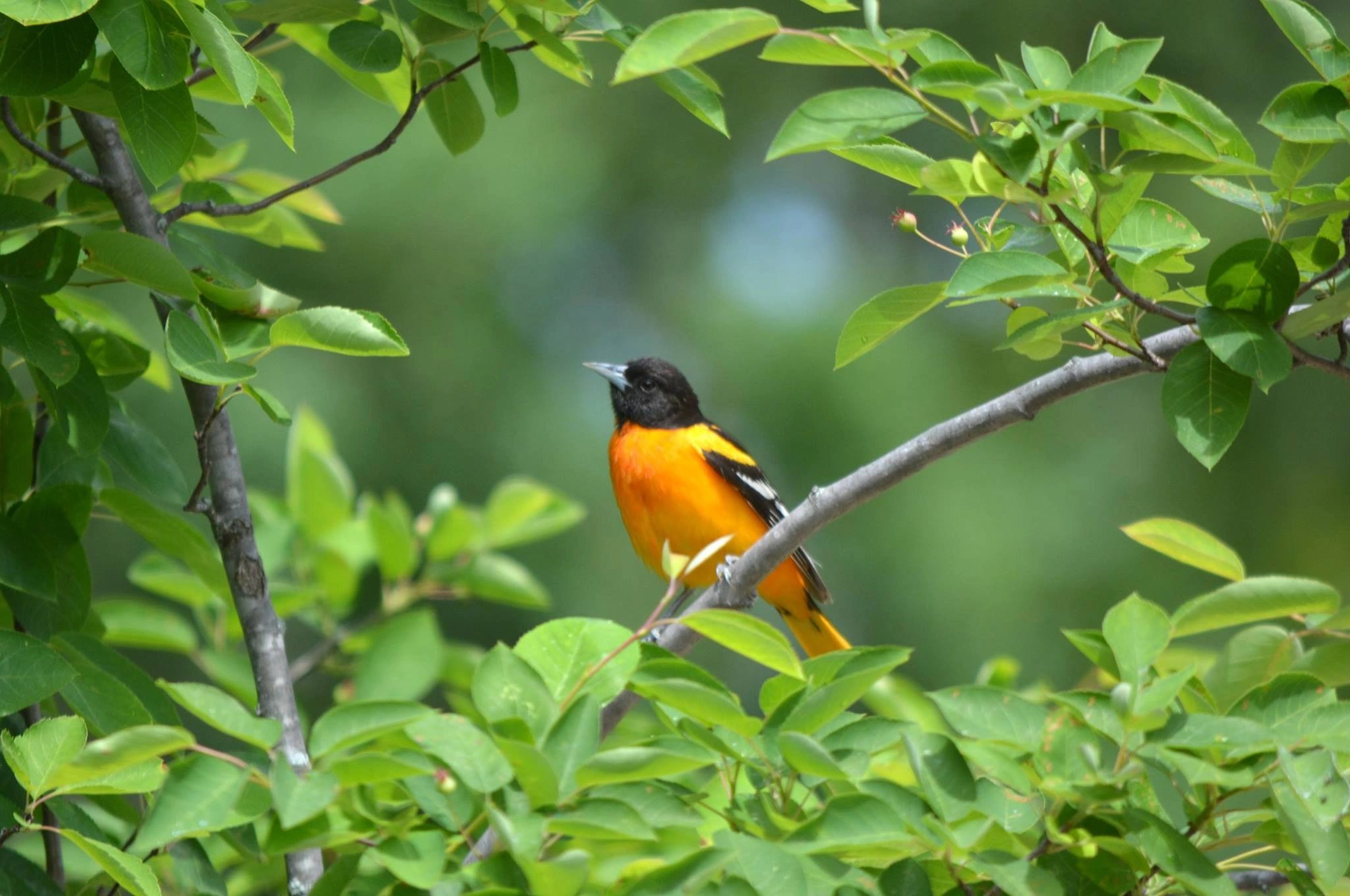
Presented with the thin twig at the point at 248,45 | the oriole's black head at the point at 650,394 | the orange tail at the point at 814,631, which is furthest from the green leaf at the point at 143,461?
the orange tail at the point at 814,631

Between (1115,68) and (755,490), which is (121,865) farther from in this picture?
(755,490)

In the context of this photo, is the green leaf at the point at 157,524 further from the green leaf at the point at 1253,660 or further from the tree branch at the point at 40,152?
the green leaf at the point at 1253,660

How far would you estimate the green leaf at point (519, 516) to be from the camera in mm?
3668

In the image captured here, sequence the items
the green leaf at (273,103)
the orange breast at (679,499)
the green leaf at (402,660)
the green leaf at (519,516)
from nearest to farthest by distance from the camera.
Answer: the green leaf at (273,103) < the green leaf at (402,660) < the green leaf at (519,516) < the orange breast at (679,499)

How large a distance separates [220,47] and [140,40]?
0.15 metres

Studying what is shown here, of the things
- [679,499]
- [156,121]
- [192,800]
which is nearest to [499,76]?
[156,121]

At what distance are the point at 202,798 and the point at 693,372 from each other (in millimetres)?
8881

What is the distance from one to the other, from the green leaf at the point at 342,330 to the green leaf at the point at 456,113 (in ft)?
2.52

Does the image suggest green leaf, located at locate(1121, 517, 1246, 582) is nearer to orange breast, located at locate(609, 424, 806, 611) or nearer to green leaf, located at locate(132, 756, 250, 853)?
green leaf, located at locate(132, 756, 250, 853)

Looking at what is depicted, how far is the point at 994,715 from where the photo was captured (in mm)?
1599

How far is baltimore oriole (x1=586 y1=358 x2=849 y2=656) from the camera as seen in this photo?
4.97 metres

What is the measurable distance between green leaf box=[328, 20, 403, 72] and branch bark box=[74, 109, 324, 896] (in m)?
0.42

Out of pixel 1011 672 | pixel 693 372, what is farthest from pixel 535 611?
pixel 1011 672

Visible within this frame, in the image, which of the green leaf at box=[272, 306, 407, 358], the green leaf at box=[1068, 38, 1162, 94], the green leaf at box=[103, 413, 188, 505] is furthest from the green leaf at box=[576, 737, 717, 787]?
the green leaf at box=[103, 413, 188, 505]
